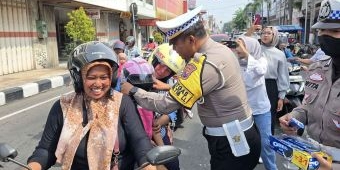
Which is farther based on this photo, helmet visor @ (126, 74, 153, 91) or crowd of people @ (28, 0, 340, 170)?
helmet visor @ (126, 74, 153, 91)

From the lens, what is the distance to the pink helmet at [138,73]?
2623 mm

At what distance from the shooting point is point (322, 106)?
79.9 inches

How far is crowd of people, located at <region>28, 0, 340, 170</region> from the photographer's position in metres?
2.04

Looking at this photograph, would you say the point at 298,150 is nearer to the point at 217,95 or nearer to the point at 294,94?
the point at 217,95

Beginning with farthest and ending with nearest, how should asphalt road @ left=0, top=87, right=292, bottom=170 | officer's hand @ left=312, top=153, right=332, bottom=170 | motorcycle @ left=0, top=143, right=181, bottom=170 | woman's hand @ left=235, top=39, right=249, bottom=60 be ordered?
asphalt road @ left=0, top=87, right=292, bottom=170
woman's hand @ left=235, top=39, right=249, bottom=60
motorcycle @ left=0, top=143, right=181, bottom=170
officer's hand @ left=312, top=153, right=332, bottom=170

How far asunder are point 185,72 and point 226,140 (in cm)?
53

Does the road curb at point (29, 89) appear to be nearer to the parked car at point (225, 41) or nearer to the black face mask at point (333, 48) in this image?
the parked car at point (225, 41)

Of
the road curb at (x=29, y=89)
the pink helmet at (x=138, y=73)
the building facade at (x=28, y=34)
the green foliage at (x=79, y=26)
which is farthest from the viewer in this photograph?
the green foliage at (x=79, y=26)

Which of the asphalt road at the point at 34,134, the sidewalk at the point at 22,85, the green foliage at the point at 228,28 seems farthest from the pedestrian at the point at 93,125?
the green foliage at the point at 228,28

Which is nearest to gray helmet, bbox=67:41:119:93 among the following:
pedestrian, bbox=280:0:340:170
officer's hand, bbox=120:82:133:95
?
officer's hand, bbox=120:82:133:95

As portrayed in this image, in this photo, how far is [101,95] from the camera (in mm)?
2156

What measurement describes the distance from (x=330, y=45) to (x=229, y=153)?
953 mm

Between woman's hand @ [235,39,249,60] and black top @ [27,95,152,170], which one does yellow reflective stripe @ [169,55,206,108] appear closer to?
black top @ [27,95,152,170]

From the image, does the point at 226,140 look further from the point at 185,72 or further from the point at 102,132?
the point at 102,132
